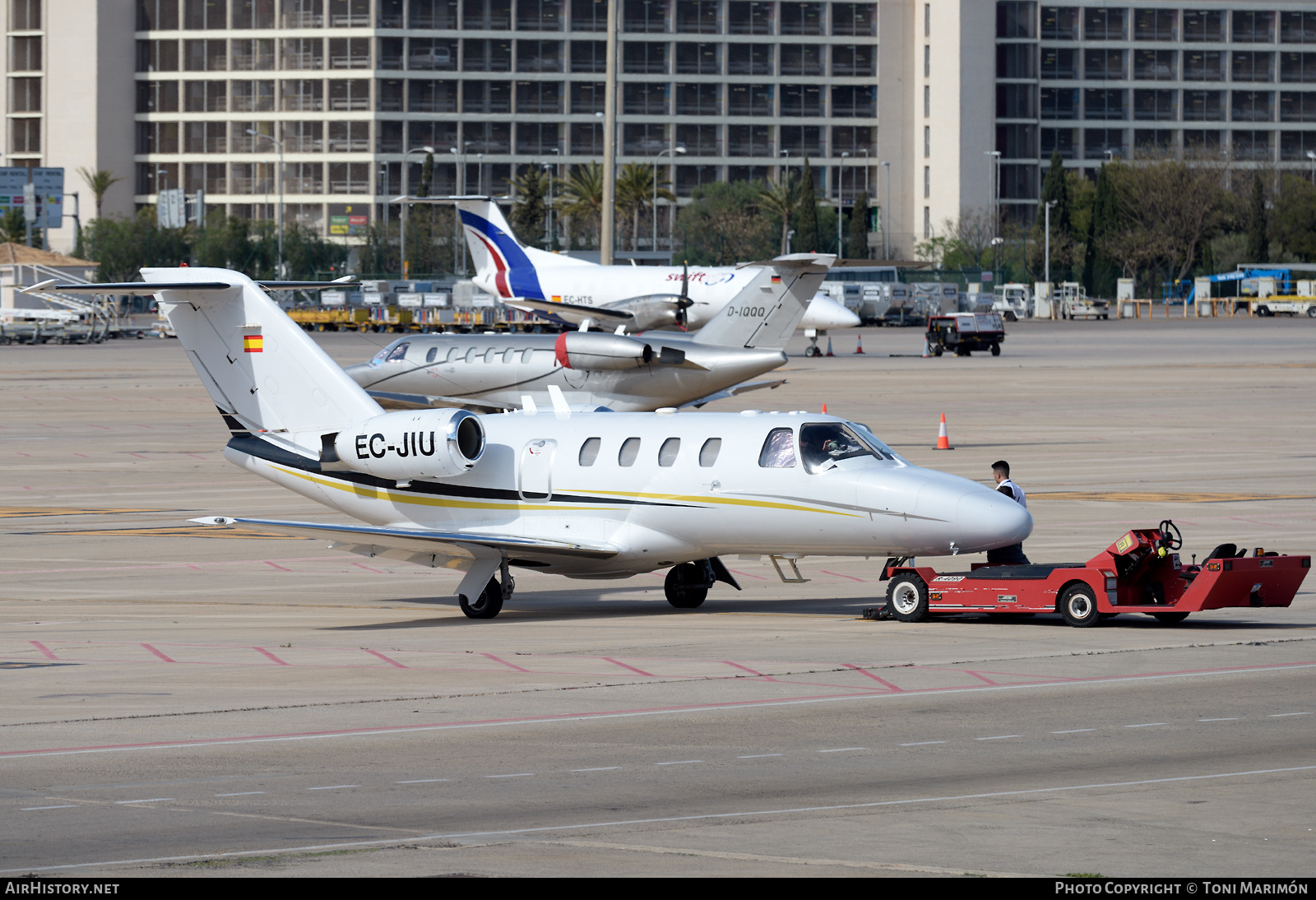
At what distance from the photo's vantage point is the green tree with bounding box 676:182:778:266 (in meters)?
178

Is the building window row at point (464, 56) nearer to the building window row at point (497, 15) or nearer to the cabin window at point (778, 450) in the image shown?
the building window row at point (497, 15)

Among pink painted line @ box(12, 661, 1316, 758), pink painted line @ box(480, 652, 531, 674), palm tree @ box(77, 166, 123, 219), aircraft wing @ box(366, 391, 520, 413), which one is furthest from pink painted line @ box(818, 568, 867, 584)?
palm tree @ box(77, 166, 123, 219)

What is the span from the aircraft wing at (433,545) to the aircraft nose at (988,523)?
4.79m

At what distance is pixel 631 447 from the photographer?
24.5m

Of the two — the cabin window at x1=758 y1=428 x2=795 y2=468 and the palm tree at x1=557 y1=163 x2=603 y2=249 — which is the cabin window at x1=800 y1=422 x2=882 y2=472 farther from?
the palm tree at x1=557 y1=163 x2=603 y2=249

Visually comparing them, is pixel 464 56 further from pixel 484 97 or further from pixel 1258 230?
pixel 1258 230

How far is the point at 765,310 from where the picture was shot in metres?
43.1

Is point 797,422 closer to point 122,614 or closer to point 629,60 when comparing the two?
point 122,614

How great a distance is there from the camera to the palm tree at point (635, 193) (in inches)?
7057

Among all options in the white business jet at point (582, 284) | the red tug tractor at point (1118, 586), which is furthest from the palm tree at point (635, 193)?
the red tug tractor at point (1118, 586)

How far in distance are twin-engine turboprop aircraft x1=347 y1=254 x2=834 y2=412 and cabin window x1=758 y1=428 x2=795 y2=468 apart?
55.5 ft

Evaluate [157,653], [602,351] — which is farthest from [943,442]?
[157,653]

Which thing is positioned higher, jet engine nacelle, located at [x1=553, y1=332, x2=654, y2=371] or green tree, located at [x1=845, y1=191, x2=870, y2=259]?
green tree, located at [x1=845, y1=191, x2=870, y2=259]

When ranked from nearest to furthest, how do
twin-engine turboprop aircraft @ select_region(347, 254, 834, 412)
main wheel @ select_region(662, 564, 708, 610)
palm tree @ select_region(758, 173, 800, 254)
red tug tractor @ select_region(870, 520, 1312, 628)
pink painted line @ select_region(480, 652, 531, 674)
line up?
pink painted line @ select_region(480, 652, 531, 674) → red tug tractor @ select_region(870, 520, 1312, 628) → main wheel @ select_region(662, 564, 708, 610) → twin-engine turboprop aircraft @ select_region(347, 254, 834, 412) → palm tree @ select_region(758, 173, 800, 254)
